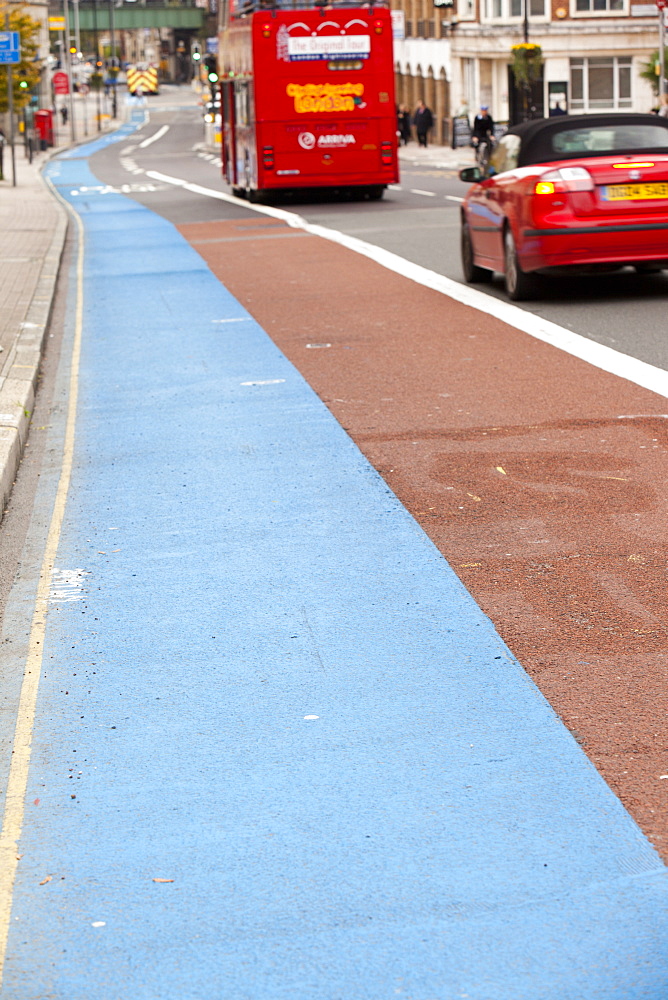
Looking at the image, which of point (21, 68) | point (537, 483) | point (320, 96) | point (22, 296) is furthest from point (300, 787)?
point (21, 68)

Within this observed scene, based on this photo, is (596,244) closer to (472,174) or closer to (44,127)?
(472,174)

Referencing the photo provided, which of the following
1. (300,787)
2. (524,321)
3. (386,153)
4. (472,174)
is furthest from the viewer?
(386,153)

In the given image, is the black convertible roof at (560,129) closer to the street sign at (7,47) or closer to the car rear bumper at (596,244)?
the car rear bumper at (596,244)

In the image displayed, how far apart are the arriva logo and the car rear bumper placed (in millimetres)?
17381

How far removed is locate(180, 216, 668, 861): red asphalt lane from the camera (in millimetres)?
5055

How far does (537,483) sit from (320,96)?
24.1 metres

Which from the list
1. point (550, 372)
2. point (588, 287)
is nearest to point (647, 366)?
point (550, 372)

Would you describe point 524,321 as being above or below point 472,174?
below

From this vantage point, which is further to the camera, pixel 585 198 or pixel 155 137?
Answer: pixel 155 137

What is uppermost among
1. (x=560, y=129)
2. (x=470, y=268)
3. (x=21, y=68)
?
(x=21, y=68)

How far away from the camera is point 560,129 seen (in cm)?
1484

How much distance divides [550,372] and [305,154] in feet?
69.0

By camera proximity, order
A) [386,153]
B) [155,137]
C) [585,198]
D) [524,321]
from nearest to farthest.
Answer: [524,321], [585,198], [386,153], [155,137]

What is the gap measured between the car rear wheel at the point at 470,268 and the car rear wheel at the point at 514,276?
55.1 inches
